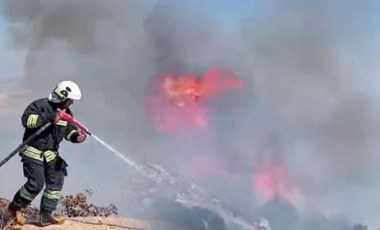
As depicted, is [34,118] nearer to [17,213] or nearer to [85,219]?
[17,213]

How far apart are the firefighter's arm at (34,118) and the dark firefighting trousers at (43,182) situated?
474mm

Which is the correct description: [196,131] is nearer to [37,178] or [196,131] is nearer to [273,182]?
[273,182]

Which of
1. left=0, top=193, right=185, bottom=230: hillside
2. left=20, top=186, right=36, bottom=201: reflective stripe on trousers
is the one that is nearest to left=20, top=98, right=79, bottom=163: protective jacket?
left=20, top=186, right=36, bottom=201: reflective stripe on trousers

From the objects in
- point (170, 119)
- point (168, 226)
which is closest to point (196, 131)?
point (170, 119)

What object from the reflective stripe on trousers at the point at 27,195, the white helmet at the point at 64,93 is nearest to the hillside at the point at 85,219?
the reflective stripe on trousers at the point at 27,195

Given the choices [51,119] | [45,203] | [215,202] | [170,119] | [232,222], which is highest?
[170,119]

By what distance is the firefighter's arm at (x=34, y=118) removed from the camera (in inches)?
318

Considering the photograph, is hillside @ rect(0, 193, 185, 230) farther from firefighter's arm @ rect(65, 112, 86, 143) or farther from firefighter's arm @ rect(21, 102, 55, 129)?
firefighter's arm @ rect(21, 102, 55, 129)

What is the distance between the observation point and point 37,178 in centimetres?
831

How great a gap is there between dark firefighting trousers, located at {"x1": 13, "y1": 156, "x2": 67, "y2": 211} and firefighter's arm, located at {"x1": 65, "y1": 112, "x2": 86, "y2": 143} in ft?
1.05

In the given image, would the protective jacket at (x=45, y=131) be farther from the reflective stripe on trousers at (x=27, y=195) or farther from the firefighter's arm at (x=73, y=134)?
the reflective stripe on trousers at (x=27, y=195)

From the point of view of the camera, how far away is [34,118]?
809 cm

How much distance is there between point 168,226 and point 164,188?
325 cm

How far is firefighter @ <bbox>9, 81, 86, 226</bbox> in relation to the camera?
8.27m
